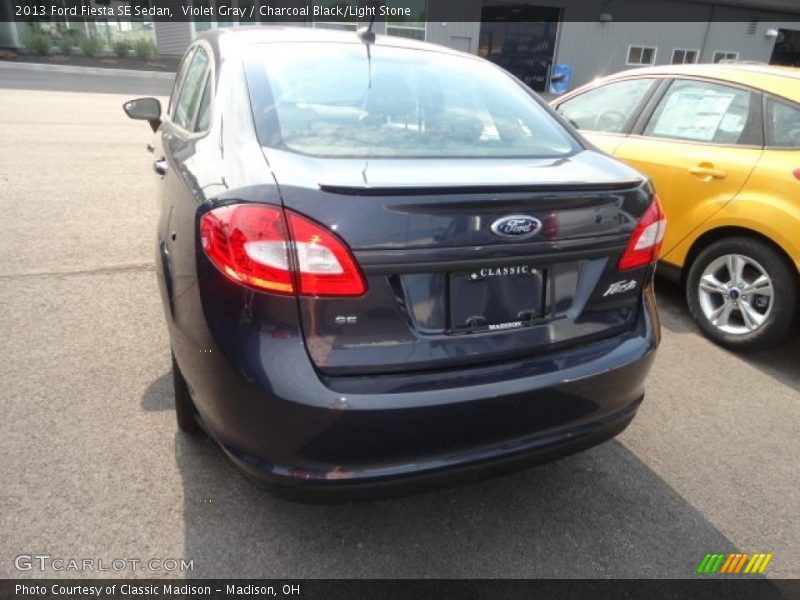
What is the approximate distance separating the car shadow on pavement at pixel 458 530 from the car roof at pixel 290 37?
1.77 meters

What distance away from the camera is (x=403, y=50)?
2.78 m

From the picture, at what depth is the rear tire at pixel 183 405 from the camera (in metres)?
2.28

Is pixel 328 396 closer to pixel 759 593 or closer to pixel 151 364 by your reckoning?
pixel 759 593

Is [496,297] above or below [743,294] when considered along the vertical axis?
above

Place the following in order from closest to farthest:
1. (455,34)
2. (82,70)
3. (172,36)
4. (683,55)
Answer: (82,70) < (455,34) < (172,36) < (683,55)

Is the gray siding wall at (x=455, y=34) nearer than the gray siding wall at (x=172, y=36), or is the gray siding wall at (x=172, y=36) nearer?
the gray siding wall at (x=455, y=34)

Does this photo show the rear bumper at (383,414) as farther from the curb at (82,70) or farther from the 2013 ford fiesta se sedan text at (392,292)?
the curb at (82,70)

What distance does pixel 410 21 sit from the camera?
22172 millimetres

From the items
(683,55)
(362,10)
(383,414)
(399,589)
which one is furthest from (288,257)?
(683,55)

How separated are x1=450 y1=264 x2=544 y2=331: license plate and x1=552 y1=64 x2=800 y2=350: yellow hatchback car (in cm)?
229

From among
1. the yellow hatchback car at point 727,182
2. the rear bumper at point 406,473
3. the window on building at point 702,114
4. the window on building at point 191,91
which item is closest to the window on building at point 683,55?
the yellow hatchback car at point 727,182

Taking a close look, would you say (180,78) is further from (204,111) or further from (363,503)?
(363,503)

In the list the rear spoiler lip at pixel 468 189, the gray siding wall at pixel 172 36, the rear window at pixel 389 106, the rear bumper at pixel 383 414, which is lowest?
the gray siding wall at pixel 172 36

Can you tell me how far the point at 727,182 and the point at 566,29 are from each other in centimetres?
2281
